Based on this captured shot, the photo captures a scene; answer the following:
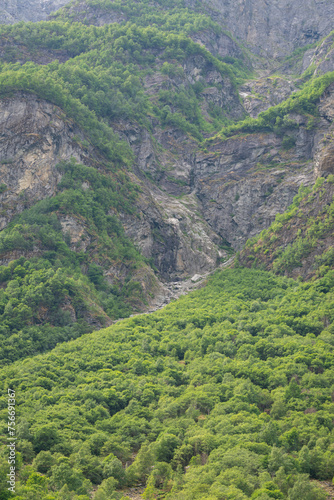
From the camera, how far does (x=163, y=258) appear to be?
98375 mm

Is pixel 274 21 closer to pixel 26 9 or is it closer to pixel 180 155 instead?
pixel 180 155

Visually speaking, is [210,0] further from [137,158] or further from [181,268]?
[181,268]

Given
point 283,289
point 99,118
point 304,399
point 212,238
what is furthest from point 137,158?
point 304,399

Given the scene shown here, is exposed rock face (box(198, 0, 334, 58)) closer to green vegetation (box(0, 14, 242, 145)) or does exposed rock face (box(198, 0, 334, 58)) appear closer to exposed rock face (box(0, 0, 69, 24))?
green vegetation (box(0, 14, 242, 145))

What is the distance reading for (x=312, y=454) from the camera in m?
41.7

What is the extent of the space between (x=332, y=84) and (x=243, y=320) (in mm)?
56764

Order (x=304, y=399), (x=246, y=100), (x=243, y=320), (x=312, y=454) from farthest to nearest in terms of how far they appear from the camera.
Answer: (x=246, y=100), (x=243, y=320), (x=304, y=399), (x=312, y=454)

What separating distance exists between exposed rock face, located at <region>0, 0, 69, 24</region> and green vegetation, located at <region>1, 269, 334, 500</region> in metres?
129

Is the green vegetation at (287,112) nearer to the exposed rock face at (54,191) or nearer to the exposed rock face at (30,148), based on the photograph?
the exposed rock face at (54,191)

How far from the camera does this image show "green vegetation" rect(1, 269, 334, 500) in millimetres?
39938

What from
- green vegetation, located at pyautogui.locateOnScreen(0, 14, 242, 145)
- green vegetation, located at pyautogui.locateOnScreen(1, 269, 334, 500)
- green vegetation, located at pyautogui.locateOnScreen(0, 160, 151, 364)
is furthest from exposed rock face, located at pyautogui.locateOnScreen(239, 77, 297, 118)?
green vegetation, located at pyautogui.locateOnScreen(1, 269, 334, 500)

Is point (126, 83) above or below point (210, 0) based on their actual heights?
below

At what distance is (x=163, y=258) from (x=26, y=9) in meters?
126

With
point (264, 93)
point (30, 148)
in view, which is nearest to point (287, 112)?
point (264, 93)
